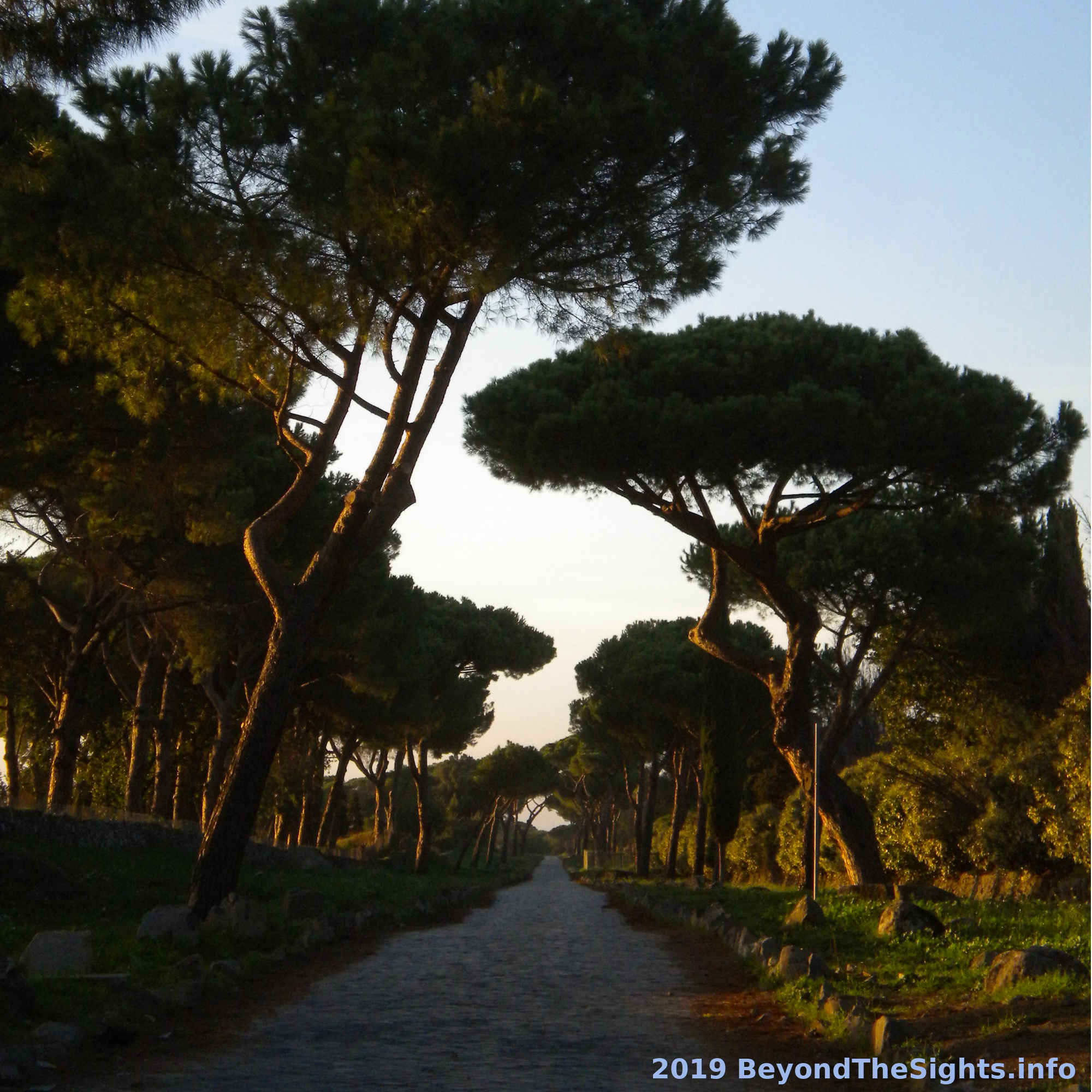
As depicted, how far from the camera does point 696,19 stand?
35.7ft

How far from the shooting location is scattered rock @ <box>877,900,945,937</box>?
9.44 meters

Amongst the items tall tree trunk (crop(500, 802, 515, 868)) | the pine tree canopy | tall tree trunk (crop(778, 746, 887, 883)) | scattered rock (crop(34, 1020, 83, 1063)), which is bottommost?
tall tree trunk (crop(500, 802, 515, 868))

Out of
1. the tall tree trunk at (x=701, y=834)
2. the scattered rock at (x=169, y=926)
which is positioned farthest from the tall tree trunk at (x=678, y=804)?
the scattered rock at (x=169, y=926)

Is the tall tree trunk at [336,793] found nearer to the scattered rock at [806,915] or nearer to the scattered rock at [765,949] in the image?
the scattered rock at [806,915]

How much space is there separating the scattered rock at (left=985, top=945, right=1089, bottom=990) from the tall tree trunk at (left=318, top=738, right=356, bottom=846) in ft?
93.0

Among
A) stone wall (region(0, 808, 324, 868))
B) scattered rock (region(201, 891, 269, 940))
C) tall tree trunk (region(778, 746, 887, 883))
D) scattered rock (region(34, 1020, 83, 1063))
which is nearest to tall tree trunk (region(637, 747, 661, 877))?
stone wall (region(0, 808, 324, 868))

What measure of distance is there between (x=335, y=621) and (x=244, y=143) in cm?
1145

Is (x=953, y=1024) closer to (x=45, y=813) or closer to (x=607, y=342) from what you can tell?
(x=607, y=342)

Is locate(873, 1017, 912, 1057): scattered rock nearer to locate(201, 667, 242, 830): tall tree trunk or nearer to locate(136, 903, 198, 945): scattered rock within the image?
locate(136, 903, 198, 945): scattered rock

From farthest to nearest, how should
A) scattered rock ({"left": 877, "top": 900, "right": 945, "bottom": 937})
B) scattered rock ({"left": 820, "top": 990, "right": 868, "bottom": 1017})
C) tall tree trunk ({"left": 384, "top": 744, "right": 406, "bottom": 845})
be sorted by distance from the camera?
tall tree trunk ({"left": 384, "top": 744, "right": 406, "bottom": 845})
scattered rock ({"left": 877, "top": 900, "right": 945, "bottom": 937})
scattered rock ({"left": 820, "top": 990, "right": 868, "bottom": 1017})

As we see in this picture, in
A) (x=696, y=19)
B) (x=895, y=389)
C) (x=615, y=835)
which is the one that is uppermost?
(x=696, y=19)

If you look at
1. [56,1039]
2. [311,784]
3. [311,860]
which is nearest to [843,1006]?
[56,1039]

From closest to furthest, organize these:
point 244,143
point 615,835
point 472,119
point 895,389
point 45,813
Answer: point 472,119
point 244,143
point 895,389
point 45,813
point 615,835

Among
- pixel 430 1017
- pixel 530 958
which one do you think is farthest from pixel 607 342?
pixel 430 1017
